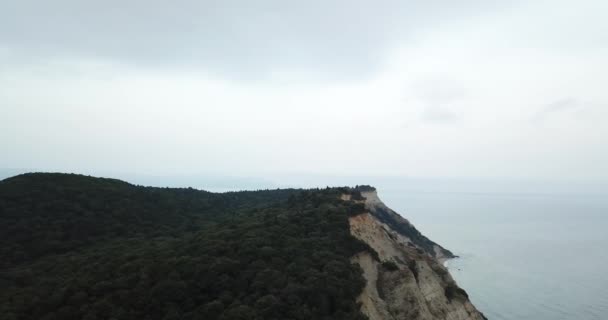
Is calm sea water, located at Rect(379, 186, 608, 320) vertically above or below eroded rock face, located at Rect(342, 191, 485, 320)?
below

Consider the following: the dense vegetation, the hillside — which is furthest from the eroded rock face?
the dense vegetation

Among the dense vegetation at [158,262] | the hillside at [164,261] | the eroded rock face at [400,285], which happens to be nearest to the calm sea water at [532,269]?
the eroded rock face at [400,285]

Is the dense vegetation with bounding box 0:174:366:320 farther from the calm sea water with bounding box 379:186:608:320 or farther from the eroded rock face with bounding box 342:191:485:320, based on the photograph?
the calm sea water with bounding box 379:186:608:320

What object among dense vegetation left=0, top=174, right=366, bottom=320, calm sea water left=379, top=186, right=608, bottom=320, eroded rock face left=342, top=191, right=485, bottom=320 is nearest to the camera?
dense vegetation left=0, top=174, right=366, bottom=320

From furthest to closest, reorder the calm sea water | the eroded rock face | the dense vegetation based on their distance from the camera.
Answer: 1. the calm sea water
2. the eroded rock face
3. the dense vegetation

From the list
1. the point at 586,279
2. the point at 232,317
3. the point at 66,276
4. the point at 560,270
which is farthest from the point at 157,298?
the point at 560,270

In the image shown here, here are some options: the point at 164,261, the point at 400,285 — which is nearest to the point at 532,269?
the point at 400,285

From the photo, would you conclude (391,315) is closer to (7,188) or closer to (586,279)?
(7,188)
